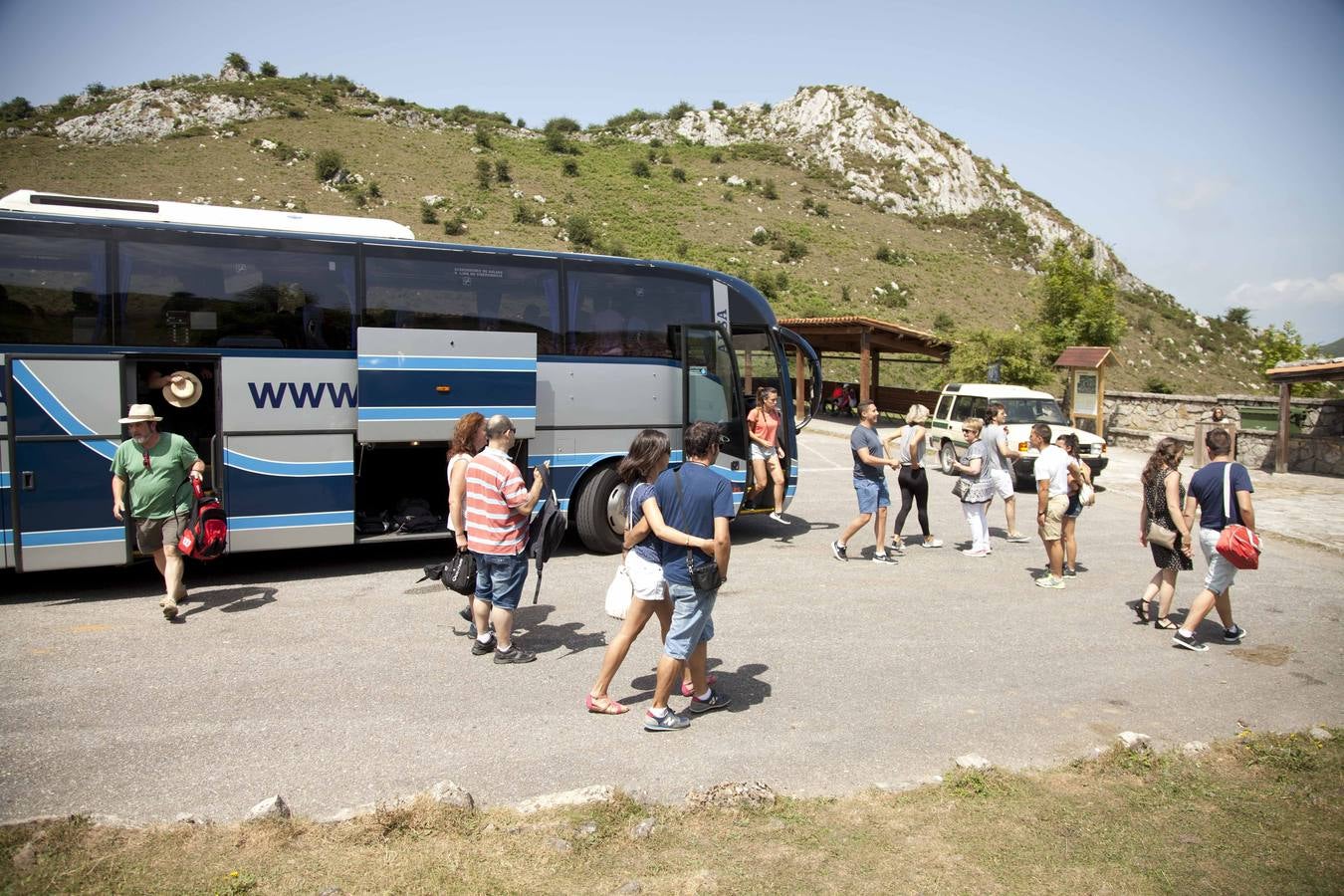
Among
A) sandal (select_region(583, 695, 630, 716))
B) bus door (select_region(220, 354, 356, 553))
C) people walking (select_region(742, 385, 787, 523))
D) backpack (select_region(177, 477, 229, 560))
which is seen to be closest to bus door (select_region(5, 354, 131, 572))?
bus door (select_region(220, 354, 356, 553))

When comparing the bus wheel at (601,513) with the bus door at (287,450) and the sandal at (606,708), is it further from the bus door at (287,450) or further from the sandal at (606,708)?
the sandal at (606,708)

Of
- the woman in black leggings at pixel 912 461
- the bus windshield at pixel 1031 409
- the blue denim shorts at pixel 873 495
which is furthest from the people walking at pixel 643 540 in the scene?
the bus windshield at pixel 1031 409

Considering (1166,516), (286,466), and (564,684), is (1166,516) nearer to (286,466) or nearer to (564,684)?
(564,684)

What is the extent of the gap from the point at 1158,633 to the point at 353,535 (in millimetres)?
7815

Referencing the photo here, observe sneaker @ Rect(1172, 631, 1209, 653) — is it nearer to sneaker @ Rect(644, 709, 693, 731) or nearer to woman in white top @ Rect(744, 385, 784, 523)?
sneaker @ Rect(644, 709, 693, 731)

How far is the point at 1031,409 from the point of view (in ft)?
58.5

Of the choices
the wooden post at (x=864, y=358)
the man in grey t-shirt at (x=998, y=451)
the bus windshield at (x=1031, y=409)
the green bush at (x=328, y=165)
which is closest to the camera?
the man in grey t-shirt at (x=998, y=451)

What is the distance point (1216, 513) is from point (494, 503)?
5.72 meters

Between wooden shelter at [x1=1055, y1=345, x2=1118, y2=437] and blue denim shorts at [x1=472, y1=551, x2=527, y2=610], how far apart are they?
19241mm

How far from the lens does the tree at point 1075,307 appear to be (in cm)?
2897

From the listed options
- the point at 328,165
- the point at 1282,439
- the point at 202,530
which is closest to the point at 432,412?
the point at 202,530

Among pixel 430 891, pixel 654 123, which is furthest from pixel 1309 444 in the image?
pixel 654 123

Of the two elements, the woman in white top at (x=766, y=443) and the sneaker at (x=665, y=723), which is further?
the woman in white top at (x=766, y=443)

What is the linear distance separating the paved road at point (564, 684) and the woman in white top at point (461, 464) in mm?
973
